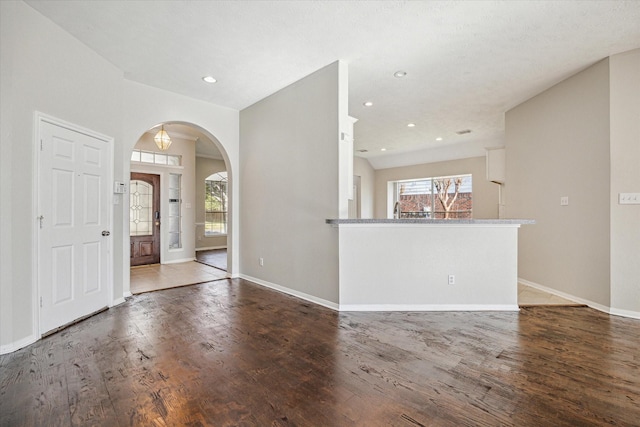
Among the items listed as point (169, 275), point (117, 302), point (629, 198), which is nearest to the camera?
point (629, 198)

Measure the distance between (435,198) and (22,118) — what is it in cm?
858

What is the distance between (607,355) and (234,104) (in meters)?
5.30

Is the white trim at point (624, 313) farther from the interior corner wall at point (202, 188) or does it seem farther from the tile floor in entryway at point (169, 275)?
the interior corner wall at point (202, 188)

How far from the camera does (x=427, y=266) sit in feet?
11.0

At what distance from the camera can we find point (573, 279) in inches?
146

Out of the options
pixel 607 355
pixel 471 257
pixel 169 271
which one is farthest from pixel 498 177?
pixel 169 271

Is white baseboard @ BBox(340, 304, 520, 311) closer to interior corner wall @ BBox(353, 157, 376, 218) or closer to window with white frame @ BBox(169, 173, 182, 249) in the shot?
window with white frame @ BBox(169, 173, 182, 249)

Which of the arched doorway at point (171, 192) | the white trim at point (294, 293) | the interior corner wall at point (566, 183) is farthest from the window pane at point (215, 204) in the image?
the interior corner wall at point (566, 183)

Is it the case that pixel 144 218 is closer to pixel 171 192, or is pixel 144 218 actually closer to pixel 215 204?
pixel 171 192

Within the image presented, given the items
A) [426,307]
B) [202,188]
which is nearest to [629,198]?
[426,307]

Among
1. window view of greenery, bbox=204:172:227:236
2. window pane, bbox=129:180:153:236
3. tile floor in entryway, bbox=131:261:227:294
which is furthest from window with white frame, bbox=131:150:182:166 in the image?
tile floor in entryway, bbox=131:261:227:294

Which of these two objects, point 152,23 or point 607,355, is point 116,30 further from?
point 607,355

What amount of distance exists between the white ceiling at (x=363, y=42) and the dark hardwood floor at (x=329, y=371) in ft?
9.52

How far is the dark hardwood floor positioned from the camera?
1.62 metres
